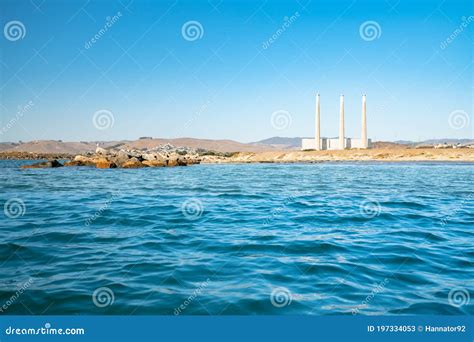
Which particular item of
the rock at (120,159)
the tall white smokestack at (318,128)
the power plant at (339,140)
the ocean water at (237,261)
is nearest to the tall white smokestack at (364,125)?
the power plant at (339,140)

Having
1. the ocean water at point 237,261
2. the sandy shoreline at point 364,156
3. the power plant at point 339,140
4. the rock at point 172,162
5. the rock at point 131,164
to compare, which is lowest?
the ocean water at point 237,261

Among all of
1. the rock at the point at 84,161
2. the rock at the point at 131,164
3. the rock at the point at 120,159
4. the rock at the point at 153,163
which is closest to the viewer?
the rock at the point at 131,164

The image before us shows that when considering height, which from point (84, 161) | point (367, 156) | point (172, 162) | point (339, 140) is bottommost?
point (172, 162)

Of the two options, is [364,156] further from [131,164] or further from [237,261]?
[237,261]

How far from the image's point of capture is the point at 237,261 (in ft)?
24.4

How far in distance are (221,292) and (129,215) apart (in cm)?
792

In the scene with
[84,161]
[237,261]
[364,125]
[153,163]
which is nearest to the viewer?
[237,261]

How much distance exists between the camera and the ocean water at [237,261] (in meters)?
5.50

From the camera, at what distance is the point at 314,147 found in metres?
99.8

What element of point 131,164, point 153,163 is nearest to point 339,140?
point 153,163

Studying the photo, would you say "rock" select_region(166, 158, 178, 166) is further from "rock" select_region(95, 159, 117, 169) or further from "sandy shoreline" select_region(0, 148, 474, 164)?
"sandy shoreline" select_region(0, 148, 474, 164)

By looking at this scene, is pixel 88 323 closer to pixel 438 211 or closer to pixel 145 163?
pixel 438 211

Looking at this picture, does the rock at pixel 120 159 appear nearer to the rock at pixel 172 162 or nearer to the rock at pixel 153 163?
the rock at pixel 153 163

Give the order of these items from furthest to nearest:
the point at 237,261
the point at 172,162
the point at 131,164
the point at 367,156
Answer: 1. the point at 367,156
2. the point at 172,162
3. the point at 131,164
4. the point at 237,261
